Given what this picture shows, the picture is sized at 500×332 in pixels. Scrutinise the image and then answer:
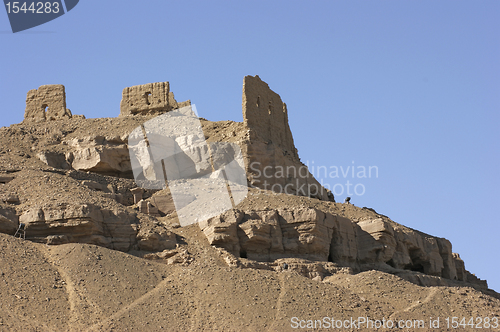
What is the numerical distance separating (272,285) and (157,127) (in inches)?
708

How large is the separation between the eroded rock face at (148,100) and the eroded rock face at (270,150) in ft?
19.9

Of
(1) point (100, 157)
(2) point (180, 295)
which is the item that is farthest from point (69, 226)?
(1) point (100, 157)

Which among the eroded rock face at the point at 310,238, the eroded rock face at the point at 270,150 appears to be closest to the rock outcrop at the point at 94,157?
the eroded rock face at the point at 270,150

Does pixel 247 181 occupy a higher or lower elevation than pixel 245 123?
lower

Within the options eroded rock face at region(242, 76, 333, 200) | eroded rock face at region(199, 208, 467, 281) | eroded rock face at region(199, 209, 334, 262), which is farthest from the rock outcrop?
eroded rock face at region(199, 208, 467, 281)

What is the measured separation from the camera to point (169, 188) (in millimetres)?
44000

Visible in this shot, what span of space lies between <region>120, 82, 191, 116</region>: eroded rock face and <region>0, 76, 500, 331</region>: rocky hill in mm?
121

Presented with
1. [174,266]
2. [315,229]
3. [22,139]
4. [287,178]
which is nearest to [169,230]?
[174,266]

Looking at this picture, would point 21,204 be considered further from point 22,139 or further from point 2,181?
point 22,139

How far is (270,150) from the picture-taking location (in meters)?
46.9

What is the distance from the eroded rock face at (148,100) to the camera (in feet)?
174

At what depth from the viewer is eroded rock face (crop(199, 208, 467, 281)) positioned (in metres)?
38.9

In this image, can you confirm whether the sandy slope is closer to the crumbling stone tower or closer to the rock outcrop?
the rock outcrop

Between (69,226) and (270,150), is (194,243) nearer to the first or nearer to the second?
(69,226)
